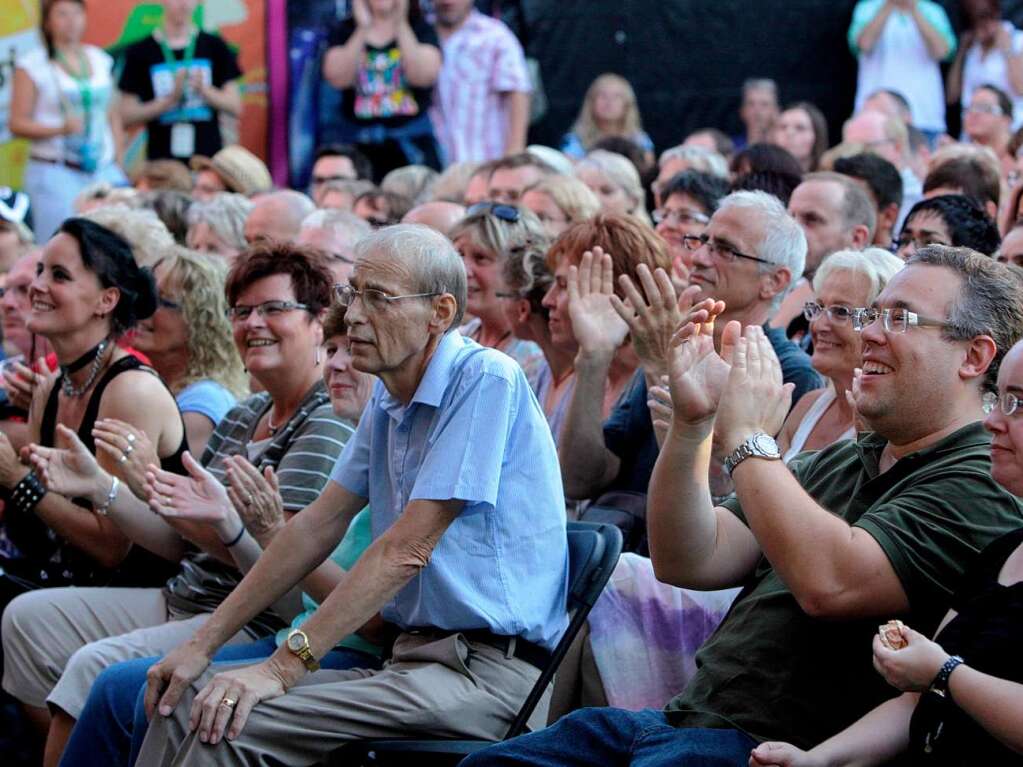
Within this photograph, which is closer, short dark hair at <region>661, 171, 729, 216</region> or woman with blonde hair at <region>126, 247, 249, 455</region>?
woman with blonde hair at <region>126, 247, 249, 455</region>

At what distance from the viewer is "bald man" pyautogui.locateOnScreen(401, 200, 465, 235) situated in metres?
6.14

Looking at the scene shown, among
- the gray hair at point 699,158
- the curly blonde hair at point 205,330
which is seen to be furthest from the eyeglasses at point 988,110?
the curly blonde hair at point 205,330

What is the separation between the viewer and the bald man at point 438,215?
614cm

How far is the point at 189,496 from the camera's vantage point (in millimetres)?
3697

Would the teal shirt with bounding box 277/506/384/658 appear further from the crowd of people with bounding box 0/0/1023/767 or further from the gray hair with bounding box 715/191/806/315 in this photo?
the gray hair with bounding box 715/191/806/315

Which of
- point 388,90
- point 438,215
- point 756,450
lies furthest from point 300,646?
point 388,90

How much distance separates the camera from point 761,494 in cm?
278

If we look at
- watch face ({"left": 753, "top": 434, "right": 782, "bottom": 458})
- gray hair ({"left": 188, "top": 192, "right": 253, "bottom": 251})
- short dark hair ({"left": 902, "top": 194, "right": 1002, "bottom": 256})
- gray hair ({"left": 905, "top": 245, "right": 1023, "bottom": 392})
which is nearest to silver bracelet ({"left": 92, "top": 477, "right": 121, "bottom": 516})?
watch face ({"left": 753, "top": 434, "right": 782, "bottom": 458})

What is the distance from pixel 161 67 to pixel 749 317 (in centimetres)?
660

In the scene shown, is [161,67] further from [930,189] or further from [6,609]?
[6,609]

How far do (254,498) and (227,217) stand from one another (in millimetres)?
3747

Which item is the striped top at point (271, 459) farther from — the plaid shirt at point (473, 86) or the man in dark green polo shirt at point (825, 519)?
the plaid shirt at point (473, 86)

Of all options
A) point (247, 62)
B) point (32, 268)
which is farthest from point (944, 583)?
point (247, 62)

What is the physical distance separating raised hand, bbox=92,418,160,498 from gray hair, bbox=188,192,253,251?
3001mm
